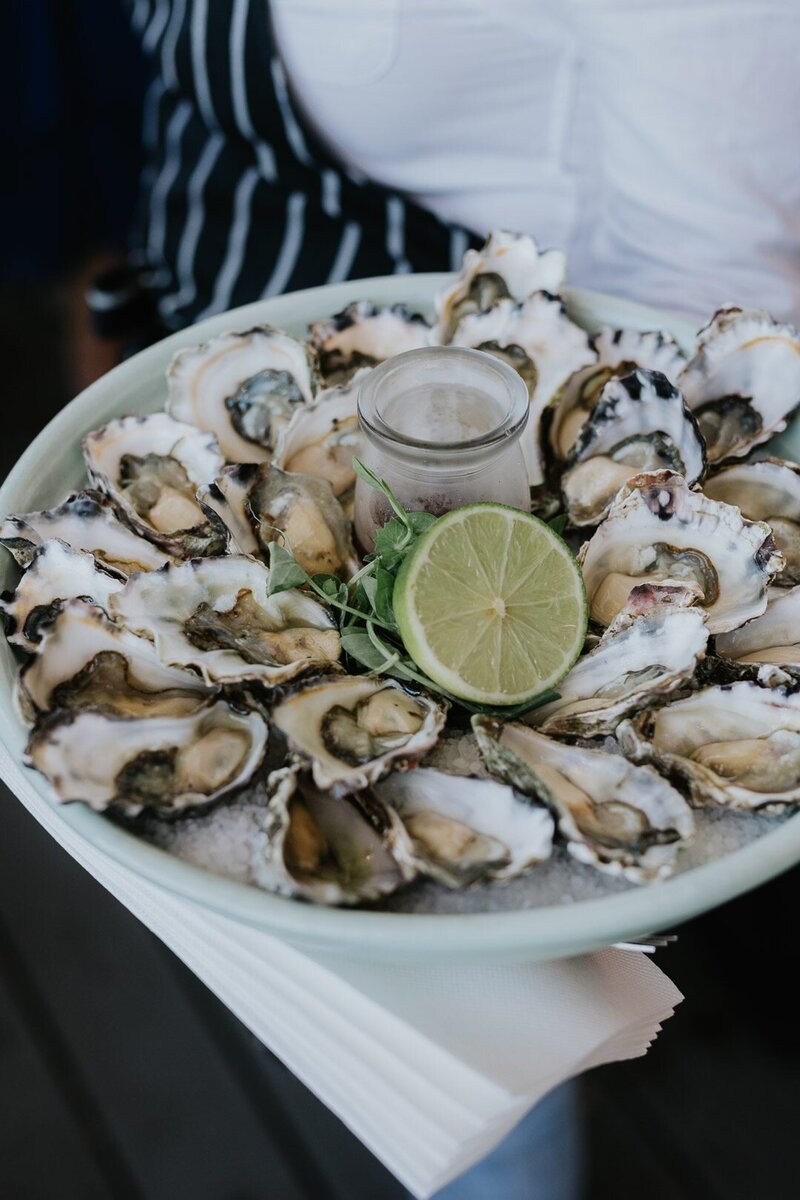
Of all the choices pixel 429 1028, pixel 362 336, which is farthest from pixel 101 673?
pixel 362 336

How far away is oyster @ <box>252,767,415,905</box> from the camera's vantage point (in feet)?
1.80

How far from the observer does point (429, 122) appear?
1.02 m

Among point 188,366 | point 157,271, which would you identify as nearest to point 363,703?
point 188,366

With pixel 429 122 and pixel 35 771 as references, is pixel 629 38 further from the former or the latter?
pixel 35 771

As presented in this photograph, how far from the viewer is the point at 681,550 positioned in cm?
70

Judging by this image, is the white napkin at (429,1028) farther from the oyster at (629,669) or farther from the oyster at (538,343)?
the oyster at (538,343)

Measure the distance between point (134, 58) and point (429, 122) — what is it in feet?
2.09

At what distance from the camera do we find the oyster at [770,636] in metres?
0.68

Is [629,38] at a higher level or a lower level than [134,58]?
higher

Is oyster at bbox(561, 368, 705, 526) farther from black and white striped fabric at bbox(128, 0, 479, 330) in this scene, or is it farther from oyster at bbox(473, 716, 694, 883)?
black and white striped fabric at bbox(128, 0, 479, 330)

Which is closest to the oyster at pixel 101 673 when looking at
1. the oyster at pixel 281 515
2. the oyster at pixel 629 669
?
the oyster at pixel 281 515

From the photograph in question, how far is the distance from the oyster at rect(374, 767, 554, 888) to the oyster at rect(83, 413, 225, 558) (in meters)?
0.24

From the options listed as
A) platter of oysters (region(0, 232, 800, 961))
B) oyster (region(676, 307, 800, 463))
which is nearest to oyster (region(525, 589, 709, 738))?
platter of oysters (region(0, 232, 800, 961))

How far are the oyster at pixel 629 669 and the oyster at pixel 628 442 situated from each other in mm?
129
